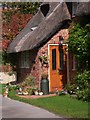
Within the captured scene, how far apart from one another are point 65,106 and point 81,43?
4.15m

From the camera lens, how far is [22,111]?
14312 millimetres

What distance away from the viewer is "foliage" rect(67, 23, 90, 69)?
58.0 feet

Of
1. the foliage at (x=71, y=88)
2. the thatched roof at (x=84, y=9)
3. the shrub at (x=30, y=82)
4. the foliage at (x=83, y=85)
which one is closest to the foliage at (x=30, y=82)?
the shrub at (x=30, y=82)

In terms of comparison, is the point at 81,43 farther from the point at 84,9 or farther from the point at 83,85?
the point at 83,85

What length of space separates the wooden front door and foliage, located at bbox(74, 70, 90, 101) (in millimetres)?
3759

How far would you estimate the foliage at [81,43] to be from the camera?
1766 cm

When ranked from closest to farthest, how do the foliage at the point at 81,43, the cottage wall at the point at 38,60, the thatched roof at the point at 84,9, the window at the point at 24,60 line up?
the foliage at the point at 81,43 < the thatched roof at the point at 84,9 < the cottage wall at the point at 38,60 < the window at the point at 24,60

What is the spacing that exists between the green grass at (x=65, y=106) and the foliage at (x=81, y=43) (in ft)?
6.67

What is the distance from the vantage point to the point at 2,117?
13.0 m

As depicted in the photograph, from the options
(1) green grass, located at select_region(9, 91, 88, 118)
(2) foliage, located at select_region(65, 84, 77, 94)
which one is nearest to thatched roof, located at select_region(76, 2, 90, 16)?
(2) foliage, located at select_region(65, 84, 77, 94)

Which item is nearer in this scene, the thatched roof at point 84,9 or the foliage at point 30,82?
the thatched roof at point 84,9

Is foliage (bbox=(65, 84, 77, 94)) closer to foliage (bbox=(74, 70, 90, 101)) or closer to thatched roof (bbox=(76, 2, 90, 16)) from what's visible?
foliage (bbox=(74, 70, 90, 101))

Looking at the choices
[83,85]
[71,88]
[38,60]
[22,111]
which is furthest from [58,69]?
[22,111]

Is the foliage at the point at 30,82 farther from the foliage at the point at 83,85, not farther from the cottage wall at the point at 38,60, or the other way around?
the foliage at the point at 83,85
